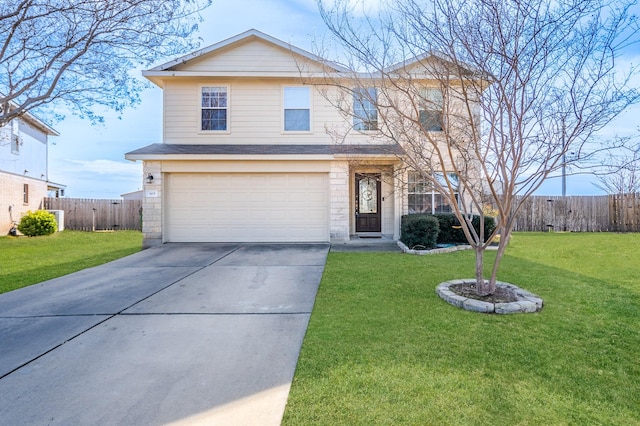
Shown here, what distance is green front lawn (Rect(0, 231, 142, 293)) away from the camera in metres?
7.28

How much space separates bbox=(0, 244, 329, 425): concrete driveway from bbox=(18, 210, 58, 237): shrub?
11061mm

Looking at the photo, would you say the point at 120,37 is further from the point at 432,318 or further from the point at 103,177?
the point at 103,177

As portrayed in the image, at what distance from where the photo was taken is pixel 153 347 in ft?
12.0

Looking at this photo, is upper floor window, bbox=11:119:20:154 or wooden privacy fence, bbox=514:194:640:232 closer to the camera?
wooden privacy fence, bbox=514:194:640:232

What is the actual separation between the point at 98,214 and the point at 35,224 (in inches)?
131

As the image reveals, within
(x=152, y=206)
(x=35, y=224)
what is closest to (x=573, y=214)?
(x=152, y=206)

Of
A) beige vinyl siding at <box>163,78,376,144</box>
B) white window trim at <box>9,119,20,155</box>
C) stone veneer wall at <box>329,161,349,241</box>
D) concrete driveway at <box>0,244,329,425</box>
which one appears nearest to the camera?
concrete driveway at <box>0,244,329,425</box>

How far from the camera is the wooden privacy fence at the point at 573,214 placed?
16.1m

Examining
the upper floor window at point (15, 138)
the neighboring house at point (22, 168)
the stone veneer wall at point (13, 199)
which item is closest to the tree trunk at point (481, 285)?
the neighboring house at point (22, 168)

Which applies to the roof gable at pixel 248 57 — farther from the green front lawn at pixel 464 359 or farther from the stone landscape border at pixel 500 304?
the stone landscape border at pixel 500 304

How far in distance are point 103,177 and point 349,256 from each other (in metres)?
17.6

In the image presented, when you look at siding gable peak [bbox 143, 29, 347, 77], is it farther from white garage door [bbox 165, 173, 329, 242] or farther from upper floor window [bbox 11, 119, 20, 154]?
upper floor window [bbox 11, 119, 20, 154]

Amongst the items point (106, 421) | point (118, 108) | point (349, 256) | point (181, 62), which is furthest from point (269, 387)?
point (181, 62)

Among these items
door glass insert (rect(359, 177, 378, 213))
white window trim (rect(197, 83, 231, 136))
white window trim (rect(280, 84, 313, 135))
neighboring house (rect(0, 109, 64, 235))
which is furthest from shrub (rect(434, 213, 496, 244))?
neighboring house (rect(0, 109, 64, 235))
